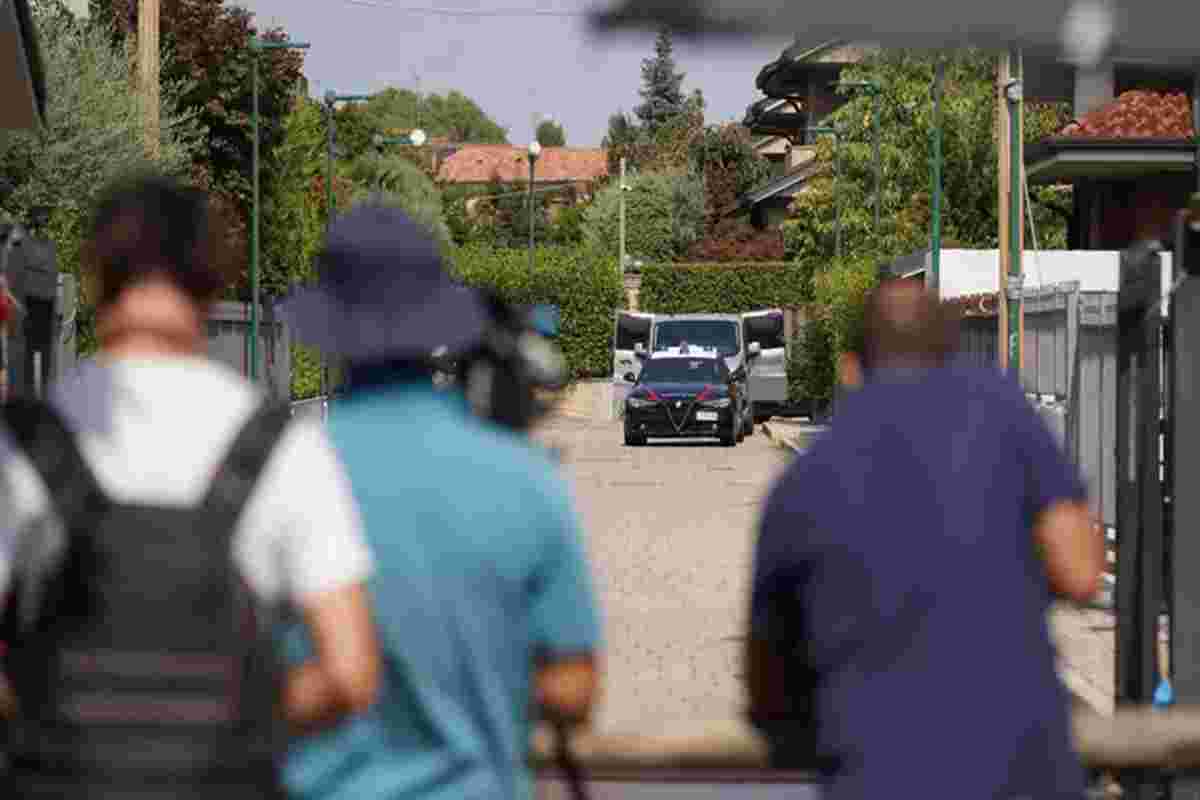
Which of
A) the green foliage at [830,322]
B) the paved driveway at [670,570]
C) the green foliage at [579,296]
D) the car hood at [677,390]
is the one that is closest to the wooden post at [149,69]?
the paved driveway at [670,570]

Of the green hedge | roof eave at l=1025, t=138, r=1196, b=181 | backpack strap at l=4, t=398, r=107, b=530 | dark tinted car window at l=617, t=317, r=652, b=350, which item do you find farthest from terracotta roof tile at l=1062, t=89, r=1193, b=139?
the green hedge

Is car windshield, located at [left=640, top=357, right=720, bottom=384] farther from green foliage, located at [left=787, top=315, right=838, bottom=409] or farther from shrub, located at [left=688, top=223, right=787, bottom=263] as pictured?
shrub, located at [left=688, top=223, right=787, bottom=263]

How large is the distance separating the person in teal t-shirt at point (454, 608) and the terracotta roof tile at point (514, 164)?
16951 cm

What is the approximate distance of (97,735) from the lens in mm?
3553

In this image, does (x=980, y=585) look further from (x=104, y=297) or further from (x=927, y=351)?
(x=104, y=297)

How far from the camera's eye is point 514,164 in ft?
604

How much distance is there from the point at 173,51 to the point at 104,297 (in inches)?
1897

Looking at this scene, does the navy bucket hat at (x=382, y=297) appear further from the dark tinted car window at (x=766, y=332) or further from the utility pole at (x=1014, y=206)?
the dark tinted car window at (x=766, y=332)

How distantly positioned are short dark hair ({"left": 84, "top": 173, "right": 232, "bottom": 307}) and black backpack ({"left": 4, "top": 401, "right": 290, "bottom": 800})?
243mm

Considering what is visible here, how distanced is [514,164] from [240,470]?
181 metres

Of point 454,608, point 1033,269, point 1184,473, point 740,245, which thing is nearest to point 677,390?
point 1033,269

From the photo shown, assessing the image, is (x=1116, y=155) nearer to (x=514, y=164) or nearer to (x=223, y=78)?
(x=223, y=78)

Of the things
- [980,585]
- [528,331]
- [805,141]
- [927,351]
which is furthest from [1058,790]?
[805,141]

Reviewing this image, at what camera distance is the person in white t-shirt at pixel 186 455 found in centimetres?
358
